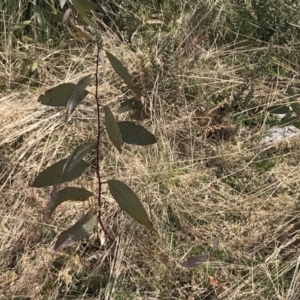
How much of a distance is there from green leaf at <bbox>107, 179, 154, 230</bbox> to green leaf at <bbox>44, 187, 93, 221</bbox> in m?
0.10

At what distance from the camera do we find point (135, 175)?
2268mm

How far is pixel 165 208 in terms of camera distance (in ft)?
7.17

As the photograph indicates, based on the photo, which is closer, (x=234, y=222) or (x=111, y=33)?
(x=234, y=222)

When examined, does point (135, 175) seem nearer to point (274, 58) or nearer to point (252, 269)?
point (252, 269)

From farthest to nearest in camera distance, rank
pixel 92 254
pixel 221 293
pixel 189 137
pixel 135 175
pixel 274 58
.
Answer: pixel 274 58 → pixel 189 137 → pixel 135 175 → pixel 92 254 → pixel 221 293

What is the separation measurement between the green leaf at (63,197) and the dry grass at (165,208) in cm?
41

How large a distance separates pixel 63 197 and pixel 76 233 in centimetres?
12

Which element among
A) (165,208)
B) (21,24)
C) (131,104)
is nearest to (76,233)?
(131,104)

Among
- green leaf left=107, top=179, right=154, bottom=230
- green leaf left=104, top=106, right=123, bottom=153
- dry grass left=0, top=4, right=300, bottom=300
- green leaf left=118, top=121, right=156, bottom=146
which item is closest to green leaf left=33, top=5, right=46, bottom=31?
dry grass left=0, top=4, right=300, bottom=300

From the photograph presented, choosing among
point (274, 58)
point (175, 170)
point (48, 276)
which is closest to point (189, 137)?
point (175, 170)

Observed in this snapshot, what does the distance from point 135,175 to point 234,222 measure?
1.32 ft

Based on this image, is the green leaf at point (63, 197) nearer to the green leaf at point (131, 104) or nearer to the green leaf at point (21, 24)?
the green leaf at point (131, 104)

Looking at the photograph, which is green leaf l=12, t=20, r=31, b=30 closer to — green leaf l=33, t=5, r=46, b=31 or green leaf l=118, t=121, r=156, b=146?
green leaf l=33, t=5, r=46, b=31

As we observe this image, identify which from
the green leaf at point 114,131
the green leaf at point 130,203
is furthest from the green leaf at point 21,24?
the green leaf at point 114,131
